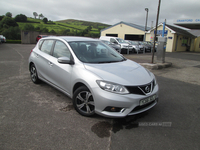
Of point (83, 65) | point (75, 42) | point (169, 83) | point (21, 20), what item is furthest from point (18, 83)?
point (21, 20)

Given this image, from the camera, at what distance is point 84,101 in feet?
10.4

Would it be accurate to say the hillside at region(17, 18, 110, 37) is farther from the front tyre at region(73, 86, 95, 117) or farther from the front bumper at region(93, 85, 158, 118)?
the front bumper at region(93, 85, 158, 118)

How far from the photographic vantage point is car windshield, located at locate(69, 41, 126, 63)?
3.65m

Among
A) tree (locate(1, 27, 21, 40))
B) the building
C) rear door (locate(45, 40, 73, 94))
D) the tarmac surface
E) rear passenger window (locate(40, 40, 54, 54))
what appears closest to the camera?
the tarmac surface

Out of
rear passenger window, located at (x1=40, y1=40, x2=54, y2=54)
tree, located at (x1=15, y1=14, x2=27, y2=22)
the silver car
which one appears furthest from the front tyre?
tree, located at (x1=15, y1=14, x2=27, y2=22)

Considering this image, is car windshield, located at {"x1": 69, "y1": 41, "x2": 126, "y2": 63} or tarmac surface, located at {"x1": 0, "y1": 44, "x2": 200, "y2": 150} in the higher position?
car windshield, located at {"x1": 69, "y1": 41, "x2": 126, "y2": 63}

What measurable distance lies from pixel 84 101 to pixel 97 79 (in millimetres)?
601

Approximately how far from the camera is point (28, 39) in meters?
31.9

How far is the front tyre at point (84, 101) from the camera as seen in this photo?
3064 mm

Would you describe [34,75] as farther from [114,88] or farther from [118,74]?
[114,88]

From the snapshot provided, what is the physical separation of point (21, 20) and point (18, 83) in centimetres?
9312

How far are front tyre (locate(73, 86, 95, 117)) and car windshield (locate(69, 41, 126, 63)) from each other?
0.72m

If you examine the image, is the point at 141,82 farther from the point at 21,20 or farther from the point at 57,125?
the point at 21,20

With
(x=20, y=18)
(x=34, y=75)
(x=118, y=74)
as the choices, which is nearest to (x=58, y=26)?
(x=20, y=18)
